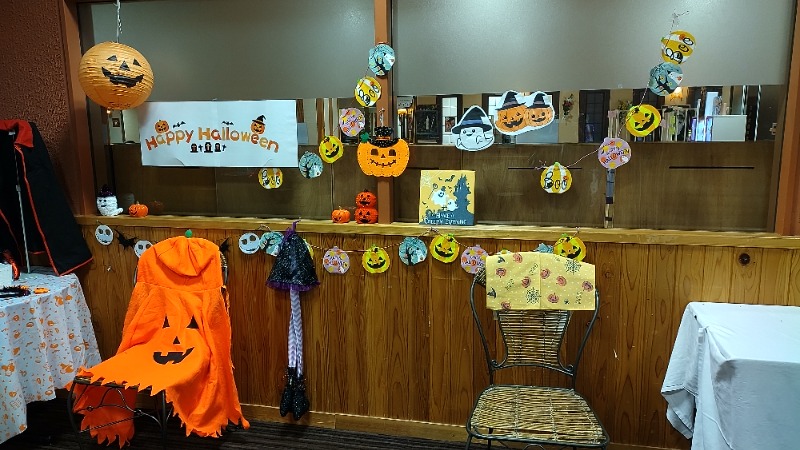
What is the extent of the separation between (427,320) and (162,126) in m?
1.68

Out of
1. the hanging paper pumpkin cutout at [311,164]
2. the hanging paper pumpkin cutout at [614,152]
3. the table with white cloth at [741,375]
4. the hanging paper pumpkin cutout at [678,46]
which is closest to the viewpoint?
the table with white cloth at [741,375]

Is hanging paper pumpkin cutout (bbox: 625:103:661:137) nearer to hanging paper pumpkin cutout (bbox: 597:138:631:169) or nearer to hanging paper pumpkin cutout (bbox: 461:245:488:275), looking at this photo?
hanging paper pumpkin cutout (bbox: 597:138:631:169)

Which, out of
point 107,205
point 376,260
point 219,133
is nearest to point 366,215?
point 376,260

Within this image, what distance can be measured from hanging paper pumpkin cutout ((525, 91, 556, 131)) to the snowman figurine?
2148 millimetres

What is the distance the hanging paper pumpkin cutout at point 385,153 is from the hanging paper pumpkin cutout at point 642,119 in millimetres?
985

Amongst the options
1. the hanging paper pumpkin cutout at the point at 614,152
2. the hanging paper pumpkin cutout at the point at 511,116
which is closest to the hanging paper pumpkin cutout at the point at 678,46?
the hanging paper pumpkin cutout at the point at 614,152

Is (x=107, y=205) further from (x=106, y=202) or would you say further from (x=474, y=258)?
(x=474, y=258)

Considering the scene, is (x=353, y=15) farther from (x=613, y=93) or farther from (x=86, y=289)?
(x=86, y=289)

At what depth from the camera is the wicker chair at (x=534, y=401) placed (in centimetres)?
191

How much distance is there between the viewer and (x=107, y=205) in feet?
9.36

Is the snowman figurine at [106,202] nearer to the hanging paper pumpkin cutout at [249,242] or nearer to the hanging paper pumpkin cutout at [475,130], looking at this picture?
the hanging paper pumpkin cutout at [249,242]

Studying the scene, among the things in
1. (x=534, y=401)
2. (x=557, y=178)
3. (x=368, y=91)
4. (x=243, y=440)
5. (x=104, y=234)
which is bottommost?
(x=243, y=440)

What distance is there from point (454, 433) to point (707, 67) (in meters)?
1.98

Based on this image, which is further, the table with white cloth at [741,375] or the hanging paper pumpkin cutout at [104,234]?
the hanging paper pumpkin cutout at [104,234]
